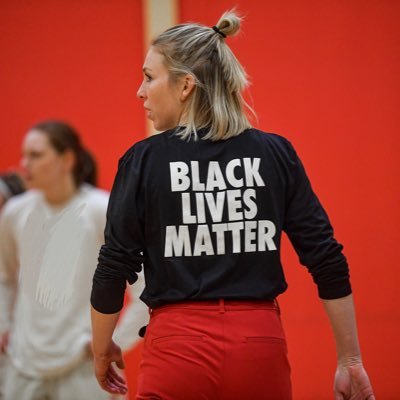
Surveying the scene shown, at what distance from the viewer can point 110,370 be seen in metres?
1.80

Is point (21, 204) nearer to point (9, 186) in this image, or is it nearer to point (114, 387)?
point (9, 186)

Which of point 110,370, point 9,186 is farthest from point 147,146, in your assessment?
point 9,186

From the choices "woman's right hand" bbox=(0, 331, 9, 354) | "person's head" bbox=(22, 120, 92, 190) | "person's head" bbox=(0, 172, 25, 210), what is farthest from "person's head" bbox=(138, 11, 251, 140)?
"person's head" bbox=(0, 172, 25, 210)

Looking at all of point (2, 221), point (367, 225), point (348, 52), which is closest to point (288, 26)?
point (348, 52)

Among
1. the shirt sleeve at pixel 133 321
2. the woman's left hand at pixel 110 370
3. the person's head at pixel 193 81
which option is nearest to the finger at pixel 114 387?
the woman's left hand at pixel 110 370

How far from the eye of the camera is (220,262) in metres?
1.60

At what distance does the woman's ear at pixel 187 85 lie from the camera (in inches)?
66.4

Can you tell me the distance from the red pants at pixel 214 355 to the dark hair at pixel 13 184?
5.56 feet

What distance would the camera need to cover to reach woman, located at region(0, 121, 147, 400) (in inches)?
101

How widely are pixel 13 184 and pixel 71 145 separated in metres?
0.47

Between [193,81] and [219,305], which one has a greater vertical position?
[193,81]

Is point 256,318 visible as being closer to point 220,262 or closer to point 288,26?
point 220,262

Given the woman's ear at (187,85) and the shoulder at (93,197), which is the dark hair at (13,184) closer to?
the shoulder at (93,197)

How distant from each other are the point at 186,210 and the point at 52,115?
2.51m
